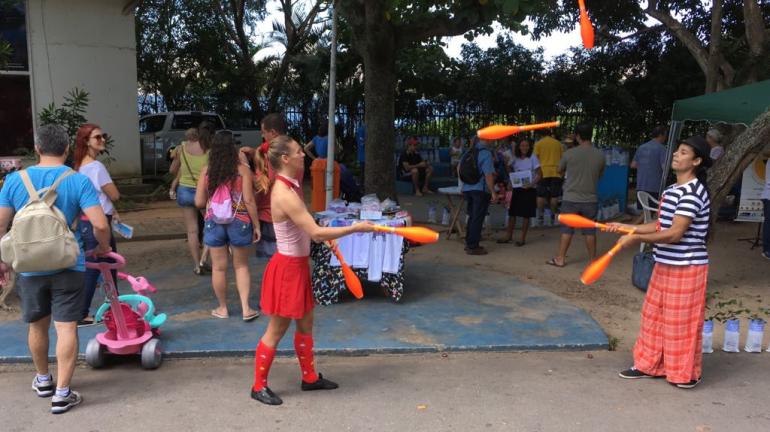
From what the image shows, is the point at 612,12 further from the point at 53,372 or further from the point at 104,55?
the point at 53,372

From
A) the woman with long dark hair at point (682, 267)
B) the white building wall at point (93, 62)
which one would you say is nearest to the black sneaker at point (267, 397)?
the woman with long dark hair at point (682, 267)

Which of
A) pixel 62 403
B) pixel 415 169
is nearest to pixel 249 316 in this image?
pixel 62 403

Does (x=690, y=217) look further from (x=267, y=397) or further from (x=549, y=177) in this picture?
(x=549, y=177)

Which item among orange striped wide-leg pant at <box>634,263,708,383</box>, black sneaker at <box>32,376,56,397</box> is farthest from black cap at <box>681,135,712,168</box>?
black sneaker at <box>32,376,56,397</box>

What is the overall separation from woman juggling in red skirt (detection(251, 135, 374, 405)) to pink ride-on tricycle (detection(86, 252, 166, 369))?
3.61 feet

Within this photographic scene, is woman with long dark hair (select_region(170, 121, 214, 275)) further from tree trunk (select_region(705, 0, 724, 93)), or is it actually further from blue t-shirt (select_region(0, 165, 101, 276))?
tree trunk (select_region(705, 0, 724, 93))

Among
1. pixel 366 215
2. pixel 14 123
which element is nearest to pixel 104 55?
pixel 14 123

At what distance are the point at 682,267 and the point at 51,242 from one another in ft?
13.0

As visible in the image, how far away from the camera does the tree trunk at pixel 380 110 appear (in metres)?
9.24

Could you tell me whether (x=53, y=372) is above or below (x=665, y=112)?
below

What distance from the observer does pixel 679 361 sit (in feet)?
15.0

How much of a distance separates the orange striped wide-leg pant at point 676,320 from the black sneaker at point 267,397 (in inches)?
102

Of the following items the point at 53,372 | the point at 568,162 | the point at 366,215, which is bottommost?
the point at 53,372

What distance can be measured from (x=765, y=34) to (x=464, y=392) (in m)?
11.1
